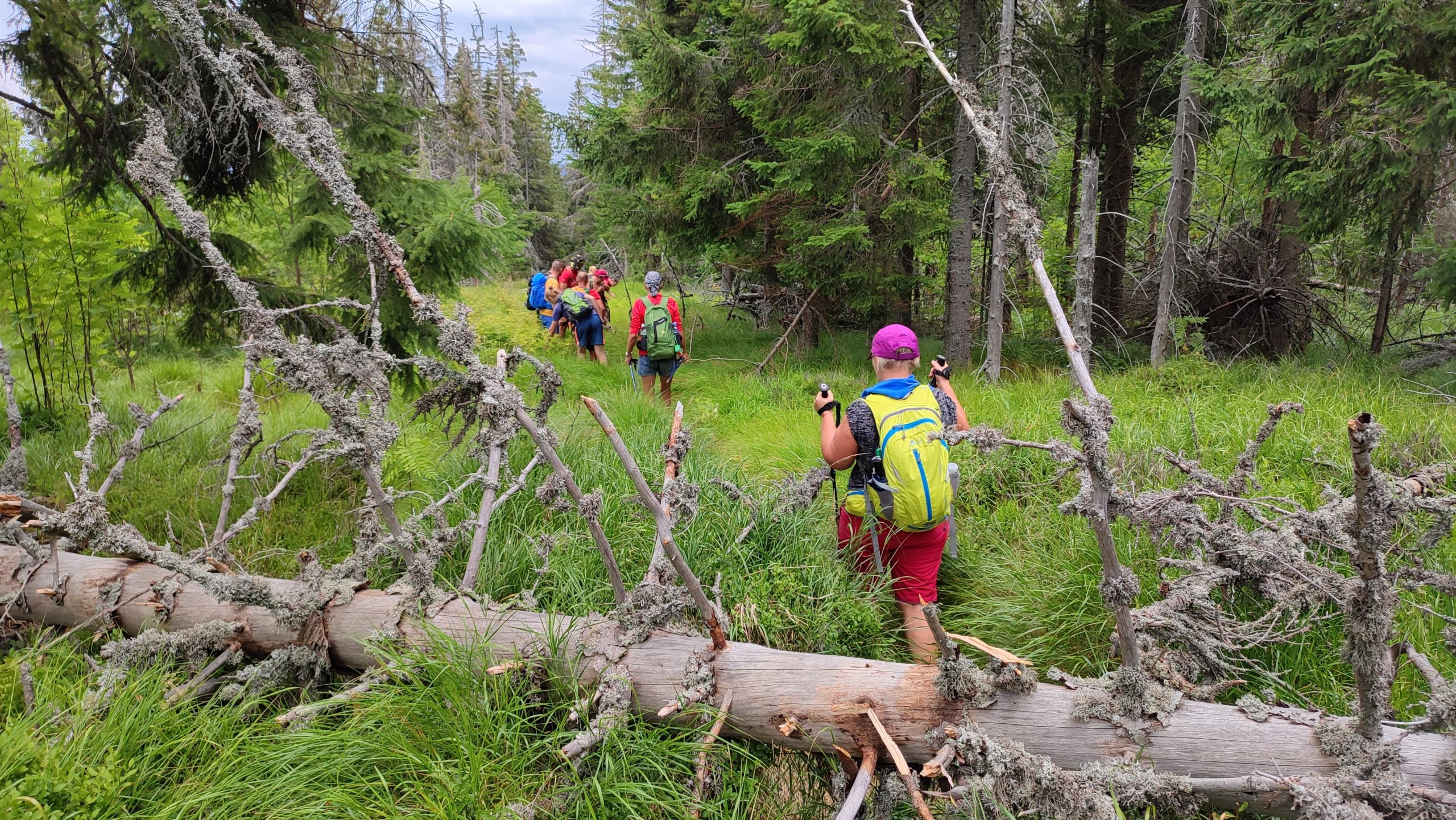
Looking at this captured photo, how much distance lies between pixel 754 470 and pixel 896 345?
2.67 meters

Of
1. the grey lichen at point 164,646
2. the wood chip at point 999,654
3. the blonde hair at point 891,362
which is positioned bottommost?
the grey lichen at point 164,646

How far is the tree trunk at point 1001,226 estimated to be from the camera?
7.61m

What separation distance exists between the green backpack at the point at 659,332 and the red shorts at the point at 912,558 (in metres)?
5.16

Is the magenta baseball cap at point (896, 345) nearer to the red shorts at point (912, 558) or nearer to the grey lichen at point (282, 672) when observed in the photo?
the red shorts at point (912, 558)

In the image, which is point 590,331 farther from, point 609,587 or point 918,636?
point 918,636

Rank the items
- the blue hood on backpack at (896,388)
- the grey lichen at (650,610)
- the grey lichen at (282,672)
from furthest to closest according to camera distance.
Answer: the blue hood on backpack at (896,388), the grey lichen at (282,672), the grey lichen at (650,610)

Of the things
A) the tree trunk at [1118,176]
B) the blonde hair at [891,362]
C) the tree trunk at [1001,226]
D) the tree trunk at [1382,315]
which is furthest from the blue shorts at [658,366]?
the tree trunk at [1382,315]

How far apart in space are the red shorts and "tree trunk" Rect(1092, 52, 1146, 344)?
8.58 metres

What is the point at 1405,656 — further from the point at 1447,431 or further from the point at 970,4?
the point at 970,4

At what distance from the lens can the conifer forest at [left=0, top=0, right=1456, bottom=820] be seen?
2420 millimetres

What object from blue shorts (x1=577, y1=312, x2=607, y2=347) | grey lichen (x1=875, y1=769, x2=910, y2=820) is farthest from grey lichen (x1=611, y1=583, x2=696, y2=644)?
blue shorts (x1=577, y1=312, x2=607, y2=347)

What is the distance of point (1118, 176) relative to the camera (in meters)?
11.5

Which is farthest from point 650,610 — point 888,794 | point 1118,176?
point 1118,176

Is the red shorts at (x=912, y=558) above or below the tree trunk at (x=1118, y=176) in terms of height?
below
